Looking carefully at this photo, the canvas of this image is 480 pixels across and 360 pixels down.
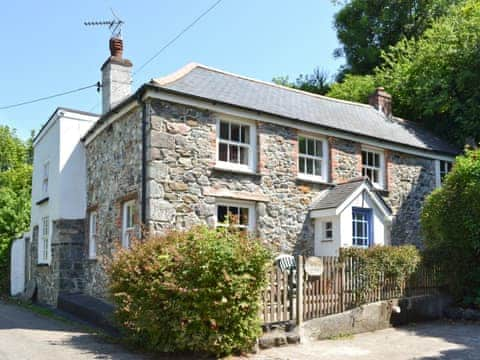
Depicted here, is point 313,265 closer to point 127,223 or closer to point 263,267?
point 263,267

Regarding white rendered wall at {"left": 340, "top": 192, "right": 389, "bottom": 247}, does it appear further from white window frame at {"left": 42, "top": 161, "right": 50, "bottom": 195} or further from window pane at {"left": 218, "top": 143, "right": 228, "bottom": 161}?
white window frame at {"left": 42, "top": 161, "right": 50, "bottom": 195}

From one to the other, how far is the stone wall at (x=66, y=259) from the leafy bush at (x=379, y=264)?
8591 millimetres

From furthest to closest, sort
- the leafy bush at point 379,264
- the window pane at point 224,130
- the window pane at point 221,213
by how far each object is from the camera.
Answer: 1. the window pane at point 224,130
2. the window pane at point 221,213
3. the leafy bush at point 379,264

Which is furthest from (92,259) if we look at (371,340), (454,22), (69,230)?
(454,22)

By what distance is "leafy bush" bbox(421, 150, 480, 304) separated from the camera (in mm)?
12703

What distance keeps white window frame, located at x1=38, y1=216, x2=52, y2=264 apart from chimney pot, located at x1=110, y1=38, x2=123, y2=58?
5.92 metres

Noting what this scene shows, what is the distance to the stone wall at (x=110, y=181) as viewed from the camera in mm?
12977

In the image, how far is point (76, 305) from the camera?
1360 cm

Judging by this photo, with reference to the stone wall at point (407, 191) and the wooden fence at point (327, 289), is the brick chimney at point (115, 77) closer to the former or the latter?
the stone wall at point (407, 191)

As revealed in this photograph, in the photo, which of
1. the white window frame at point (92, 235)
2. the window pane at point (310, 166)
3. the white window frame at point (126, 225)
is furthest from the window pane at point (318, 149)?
the white window frame at point (92, 235)

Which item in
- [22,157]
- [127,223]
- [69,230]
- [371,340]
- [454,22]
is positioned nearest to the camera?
[371,340]

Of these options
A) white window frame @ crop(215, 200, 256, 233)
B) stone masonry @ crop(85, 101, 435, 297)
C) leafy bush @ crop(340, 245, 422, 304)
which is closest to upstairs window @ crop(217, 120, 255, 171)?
stone masonry @ crop(85, 101, 435, 297)

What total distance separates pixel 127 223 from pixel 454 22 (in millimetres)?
17472

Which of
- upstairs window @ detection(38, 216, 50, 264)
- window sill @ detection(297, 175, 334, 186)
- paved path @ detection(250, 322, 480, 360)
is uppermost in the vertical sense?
window sill @ detection(297, 175, 334, 186)
